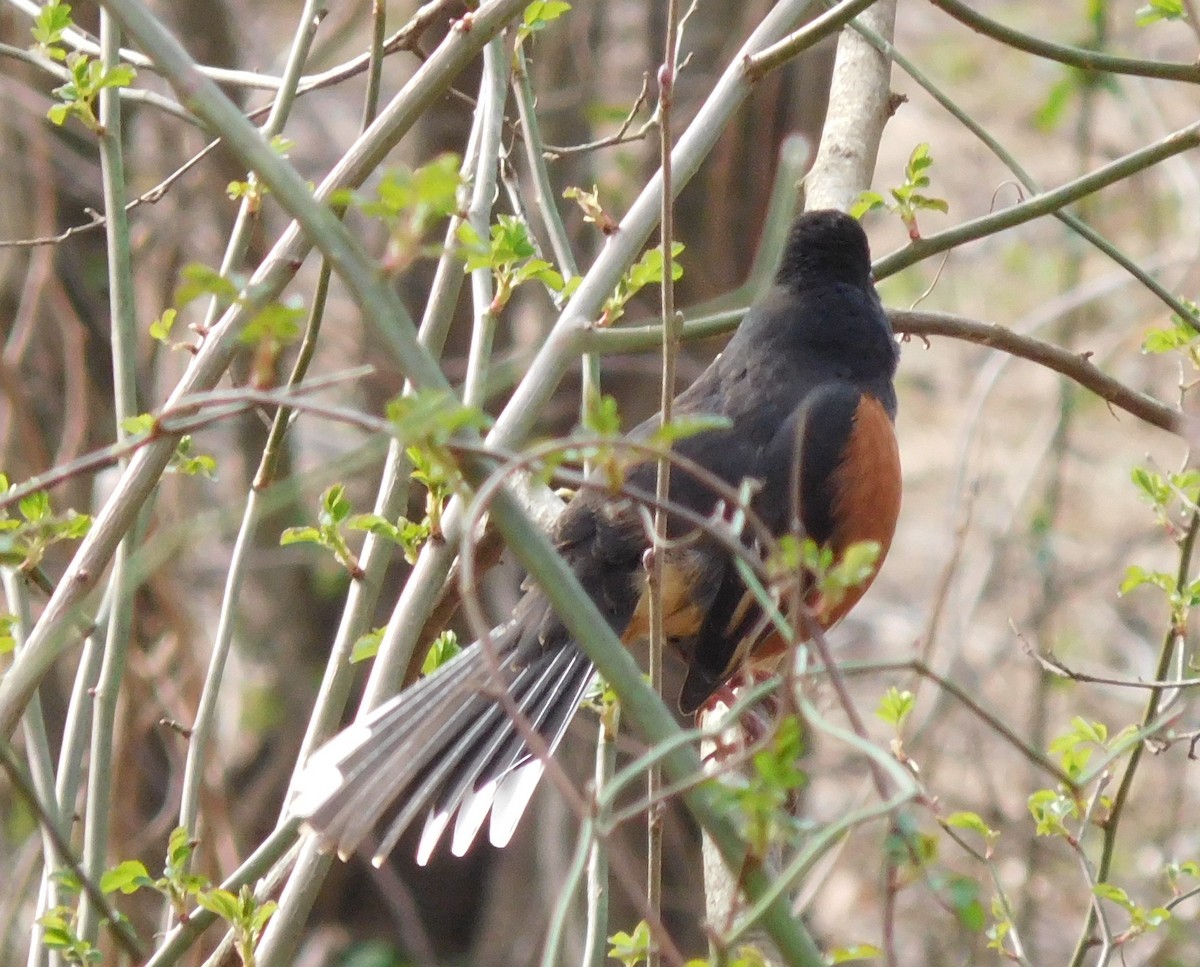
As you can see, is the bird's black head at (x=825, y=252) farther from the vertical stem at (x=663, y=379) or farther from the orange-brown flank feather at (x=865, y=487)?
the vertical stem at (x=663, y=379)

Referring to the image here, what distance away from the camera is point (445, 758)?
2.42m

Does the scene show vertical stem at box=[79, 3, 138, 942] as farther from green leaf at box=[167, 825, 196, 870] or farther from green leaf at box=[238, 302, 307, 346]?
green leaf at box=[238, 302, 307, 346]

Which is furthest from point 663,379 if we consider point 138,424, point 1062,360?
point 1062,360

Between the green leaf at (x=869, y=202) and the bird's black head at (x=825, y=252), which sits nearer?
the green leaf at (x=869, y=202)

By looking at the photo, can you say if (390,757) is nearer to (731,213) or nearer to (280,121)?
(280,121)

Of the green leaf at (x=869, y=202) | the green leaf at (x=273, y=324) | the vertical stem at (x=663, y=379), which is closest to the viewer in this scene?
the green leaf at (x=273, y=324)

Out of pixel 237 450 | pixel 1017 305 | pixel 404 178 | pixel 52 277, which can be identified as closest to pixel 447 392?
pixel 404 178

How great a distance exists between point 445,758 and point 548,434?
2378 mm

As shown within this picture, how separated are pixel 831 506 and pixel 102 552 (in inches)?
65.1

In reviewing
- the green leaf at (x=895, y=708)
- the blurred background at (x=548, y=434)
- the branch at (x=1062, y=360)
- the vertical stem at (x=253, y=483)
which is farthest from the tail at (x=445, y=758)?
the branch at (x=1062, y=360)

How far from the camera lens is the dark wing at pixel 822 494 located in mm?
3047

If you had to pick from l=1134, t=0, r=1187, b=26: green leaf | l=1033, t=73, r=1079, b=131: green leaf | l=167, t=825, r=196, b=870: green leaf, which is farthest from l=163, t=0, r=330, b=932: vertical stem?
l=1033, t=73, r=1079, b=131: green leaf

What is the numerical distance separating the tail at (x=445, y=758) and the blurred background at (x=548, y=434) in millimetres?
775

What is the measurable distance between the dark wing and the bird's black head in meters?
0.23
